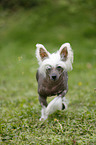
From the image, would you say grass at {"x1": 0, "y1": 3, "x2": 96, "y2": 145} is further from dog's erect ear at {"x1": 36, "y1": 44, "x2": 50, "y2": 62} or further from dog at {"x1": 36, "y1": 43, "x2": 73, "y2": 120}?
dog's erect ear at {"x1": 36, "y1": 44, "x2": 50, "y2": 62}

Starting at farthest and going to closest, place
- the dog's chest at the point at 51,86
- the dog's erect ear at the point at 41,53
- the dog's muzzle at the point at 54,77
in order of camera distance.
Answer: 1. the dog's chest at the point at 51,86
2. the dog's erect ear at the point at 41,53
3. the dog's muzzle at the point at 54,77

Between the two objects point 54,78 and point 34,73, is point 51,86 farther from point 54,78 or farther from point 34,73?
point 34,73

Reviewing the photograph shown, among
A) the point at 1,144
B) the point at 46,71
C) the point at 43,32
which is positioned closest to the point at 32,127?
the point at 1,144

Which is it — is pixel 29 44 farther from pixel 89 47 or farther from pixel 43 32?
pixel 89 47

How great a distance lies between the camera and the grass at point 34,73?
412 centimetres

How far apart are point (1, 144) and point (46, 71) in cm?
162

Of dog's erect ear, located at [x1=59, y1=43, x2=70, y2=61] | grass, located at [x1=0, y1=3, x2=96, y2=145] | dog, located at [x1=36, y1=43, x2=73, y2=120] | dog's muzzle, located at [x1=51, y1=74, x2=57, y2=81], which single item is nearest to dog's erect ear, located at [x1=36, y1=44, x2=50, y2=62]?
dog, located at [x1=36, y1=43, x2=73, y2=120]

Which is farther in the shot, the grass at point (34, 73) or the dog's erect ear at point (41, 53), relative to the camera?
the dog's erect ear at point (41, 53)

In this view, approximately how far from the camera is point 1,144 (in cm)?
374

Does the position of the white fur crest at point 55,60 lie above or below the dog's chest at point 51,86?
above

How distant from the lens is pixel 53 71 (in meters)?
4.16

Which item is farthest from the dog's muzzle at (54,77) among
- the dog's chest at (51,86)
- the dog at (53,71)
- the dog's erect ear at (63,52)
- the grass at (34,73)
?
the grass at (34,73)

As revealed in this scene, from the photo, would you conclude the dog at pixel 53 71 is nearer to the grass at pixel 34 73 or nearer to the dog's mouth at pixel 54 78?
the dog's mouth at pixel 54 78

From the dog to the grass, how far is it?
0.61 m
